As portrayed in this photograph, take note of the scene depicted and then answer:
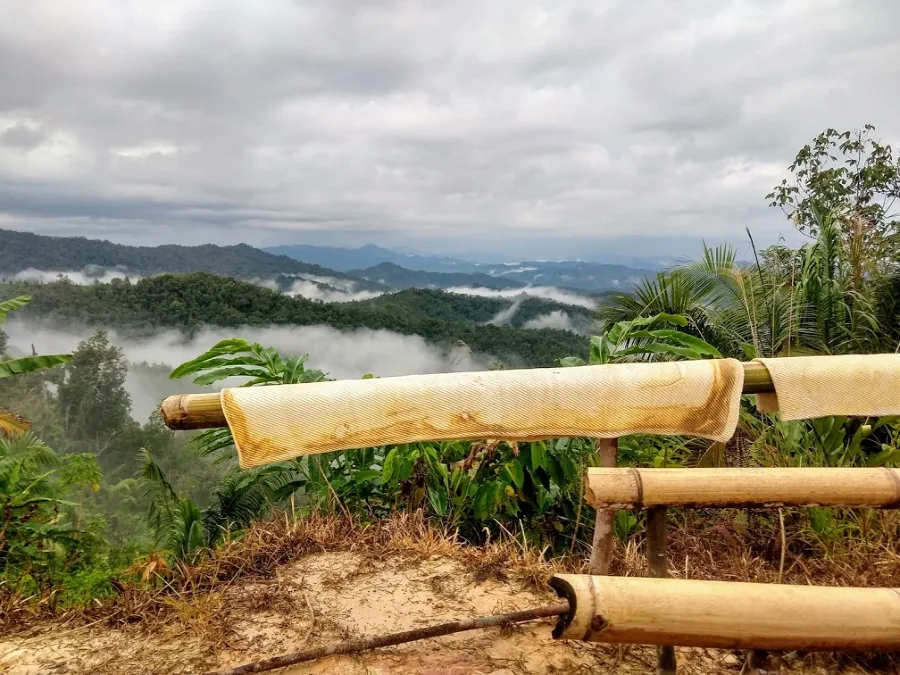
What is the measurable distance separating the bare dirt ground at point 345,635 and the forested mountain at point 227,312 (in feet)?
124

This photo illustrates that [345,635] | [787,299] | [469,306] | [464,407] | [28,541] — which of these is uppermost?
[787,299]

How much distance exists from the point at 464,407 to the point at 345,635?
3.10 feet

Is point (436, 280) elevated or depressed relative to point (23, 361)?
depressed

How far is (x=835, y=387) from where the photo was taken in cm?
171

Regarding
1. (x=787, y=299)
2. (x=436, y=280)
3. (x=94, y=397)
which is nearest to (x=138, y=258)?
(x=436, y=280)

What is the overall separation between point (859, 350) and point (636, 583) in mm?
3891

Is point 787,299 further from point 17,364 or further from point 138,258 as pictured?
point 138,258

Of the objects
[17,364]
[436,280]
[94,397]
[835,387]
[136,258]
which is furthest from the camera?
[436,280]

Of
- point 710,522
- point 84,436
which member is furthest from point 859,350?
point 84,436

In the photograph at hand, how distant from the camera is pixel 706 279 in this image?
512cm

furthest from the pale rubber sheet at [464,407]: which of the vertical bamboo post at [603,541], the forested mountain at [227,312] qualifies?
the forested mountain at [227,312]

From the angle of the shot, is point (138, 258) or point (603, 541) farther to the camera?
point (138, 258)

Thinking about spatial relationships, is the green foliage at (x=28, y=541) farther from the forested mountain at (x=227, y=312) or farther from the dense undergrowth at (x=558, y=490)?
the forested mountain at (x=227, y=312)

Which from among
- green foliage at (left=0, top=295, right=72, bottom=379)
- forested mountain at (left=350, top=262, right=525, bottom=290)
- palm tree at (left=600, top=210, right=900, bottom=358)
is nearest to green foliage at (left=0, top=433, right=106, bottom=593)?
green foliage at (left=0, top=295, right=72, bottom=379)
